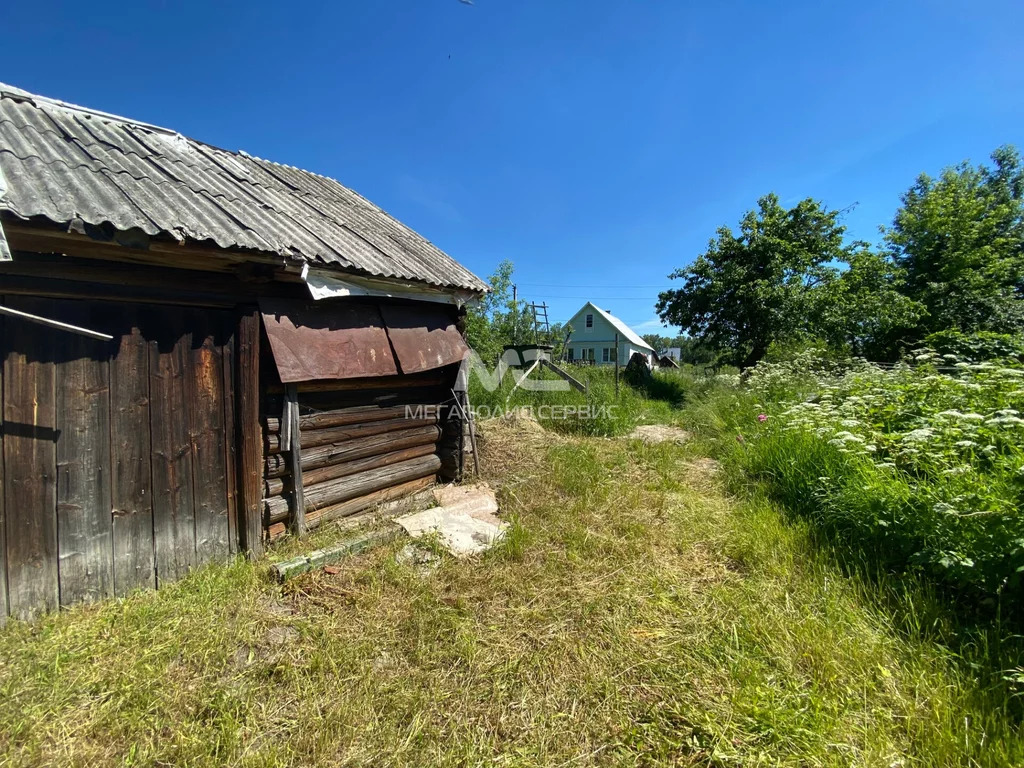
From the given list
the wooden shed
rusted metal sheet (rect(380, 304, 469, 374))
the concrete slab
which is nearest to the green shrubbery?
the concrete slab

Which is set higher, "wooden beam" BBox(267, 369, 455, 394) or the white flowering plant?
"wooden beam" BBox(267, 369, 455, 394)

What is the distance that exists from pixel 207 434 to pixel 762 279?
1449 cm

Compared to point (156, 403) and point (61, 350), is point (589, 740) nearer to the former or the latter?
point (156, 403)

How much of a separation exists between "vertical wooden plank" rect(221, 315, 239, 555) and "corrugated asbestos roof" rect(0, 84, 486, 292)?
731mm

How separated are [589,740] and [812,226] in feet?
54.7

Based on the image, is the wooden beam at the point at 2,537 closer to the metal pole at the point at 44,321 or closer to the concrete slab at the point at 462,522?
the metal pole at the point at 44,321

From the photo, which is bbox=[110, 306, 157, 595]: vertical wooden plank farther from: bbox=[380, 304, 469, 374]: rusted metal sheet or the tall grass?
the tall grass

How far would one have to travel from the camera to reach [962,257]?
13188mm

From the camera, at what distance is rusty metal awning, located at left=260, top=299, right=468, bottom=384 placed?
10.4ft

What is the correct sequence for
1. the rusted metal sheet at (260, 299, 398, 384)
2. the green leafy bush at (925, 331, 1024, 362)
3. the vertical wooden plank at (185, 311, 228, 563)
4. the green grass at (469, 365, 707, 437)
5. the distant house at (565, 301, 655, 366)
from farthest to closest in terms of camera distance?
the distant house at (565, 301, 655, 366), the green grass at (469, 365, 707, 437), the green leafy bush at (925, 331, 1024, 362), the rusted metal sheet at (260, 299, 398, 384), the vertical wooden plank at (185, 311, 228, 563)

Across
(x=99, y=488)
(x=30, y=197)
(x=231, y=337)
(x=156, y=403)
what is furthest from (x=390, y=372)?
(x=30, y=197)

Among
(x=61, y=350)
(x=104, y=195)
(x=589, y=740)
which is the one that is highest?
(x=104, y=195)

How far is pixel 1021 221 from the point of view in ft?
50.8

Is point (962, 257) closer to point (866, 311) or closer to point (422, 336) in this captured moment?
point (866, 311)
